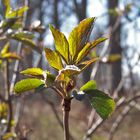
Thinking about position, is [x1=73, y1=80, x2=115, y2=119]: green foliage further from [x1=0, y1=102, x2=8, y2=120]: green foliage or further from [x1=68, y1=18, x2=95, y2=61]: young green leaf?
[x1=0, y1=102, x2=8, y2=120]: green foliage

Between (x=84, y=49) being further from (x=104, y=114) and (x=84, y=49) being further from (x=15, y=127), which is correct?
(x=15, y=127)

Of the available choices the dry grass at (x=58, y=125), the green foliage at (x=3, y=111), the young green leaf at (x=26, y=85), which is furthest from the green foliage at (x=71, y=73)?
the dry grass at (x=58, y=125)

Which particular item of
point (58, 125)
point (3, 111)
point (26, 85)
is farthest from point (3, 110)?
point (58, 125)

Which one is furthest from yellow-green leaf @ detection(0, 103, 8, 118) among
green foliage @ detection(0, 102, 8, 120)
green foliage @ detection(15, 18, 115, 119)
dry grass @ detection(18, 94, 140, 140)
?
dry grass @ detection(18, 94, 140, 140)

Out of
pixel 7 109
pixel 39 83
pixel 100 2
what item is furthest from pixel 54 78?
pixel 100 2

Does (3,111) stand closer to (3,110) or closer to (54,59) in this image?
(3,110)

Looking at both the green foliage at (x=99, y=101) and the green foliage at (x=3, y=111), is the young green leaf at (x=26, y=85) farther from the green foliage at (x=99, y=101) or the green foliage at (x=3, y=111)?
the green foliage at (x=3, y=111)
